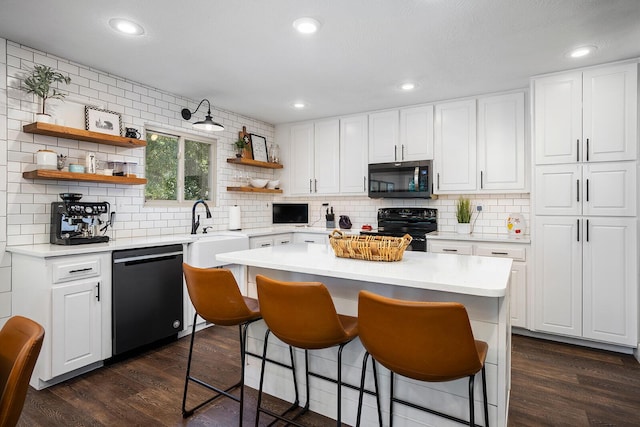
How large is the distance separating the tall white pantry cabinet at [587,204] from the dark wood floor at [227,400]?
1.14 ft

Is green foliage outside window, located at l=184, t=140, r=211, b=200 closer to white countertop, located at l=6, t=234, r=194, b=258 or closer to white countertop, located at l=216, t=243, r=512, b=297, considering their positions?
white countertop, located at l=6, t=234, r=194, b=258

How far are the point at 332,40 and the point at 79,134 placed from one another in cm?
210

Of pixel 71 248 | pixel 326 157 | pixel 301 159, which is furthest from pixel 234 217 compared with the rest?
pixel 71 248

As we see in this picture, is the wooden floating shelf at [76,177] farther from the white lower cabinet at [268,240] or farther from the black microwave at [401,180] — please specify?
the black microwave at [401,180]

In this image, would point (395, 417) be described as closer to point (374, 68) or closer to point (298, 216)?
point (374, 68)

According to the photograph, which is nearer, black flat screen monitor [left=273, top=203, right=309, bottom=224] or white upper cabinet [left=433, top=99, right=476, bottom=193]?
white upper cabinet [left=433, top=99, right=476, bottom=193]

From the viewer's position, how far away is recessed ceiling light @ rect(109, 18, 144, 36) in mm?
2324

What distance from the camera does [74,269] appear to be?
2463 millimetres

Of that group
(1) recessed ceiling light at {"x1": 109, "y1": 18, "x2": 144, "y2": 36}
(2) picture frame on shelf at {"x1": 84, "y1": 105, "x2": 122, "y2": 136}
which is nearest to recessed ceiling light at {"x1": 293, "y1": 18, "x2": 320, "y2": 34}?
(1) recessed ceiling light at {"x1": 109, "y1": 18, "x2": 144, "y2": 36}

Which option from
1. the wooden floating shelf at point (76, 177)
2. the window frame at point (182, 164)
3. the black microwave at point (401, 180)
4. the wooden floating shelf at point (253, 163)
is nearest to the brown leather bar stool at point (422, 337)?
the wooden floating shelf at point (76, 177)

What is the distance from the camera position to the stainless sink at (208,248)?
327 cm

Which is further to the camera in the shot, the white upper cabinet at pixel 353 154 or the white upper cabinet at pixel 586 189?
the white upper cabinet at pixel 353 154

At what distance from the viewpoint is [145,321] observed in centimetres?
289

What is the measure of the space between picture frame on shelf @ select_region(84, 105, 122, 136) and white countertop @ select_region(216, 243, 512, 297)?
6.23 feet
